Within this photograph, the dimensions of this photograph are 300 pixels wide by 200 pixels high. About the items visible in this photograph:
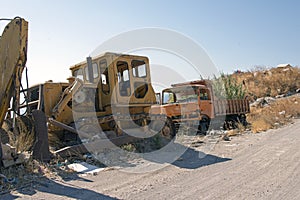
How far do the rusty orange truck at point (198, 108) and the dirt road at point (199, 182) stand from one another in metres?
3.53

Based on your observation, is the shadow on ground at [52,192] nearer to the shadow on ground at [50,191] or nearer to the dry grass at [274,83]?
the shadow on ground at [50,191]

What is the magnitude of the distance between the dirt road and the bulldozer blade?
3.90ft

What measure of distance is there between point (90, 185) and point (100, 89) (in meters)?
3.88

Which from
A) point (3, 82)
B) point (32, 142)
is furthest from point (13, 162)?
point (3, 82)

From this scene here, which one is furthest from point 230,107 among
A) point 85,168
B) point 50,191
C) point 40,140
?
point 50,191

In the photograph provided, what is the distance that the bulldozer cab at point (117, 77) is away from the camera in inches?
328

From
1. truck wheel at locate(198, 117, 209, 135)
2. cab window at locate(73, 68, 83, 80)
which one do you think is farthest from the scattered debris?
truck wheel at locate(198, 117, 209, 135)

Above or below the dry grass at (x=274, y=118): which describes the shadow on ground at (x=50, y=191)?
below

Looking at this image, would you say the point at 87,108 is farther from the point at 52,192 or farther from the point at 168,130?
the point at 52,192

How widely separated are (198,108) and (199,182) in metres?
7.28

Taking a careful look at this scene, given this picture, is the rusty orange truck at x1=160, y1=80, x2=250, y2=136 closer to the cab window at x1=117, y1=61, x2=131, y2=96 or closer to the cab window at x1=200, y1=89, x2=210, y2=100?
the cab window at x1=200, y1=89, x2=210, y2=100

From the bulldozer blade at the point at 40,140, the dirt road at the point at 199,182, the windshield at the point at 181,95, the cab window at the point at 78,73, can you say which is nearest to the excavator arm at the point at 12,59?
the bulldozer blade at the point at 40,140

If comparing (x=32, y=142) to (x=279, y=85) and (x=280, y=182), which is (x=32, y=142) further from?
(x=279, y=85)

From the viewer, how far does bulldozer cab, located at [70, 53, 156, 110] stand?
8.34m
